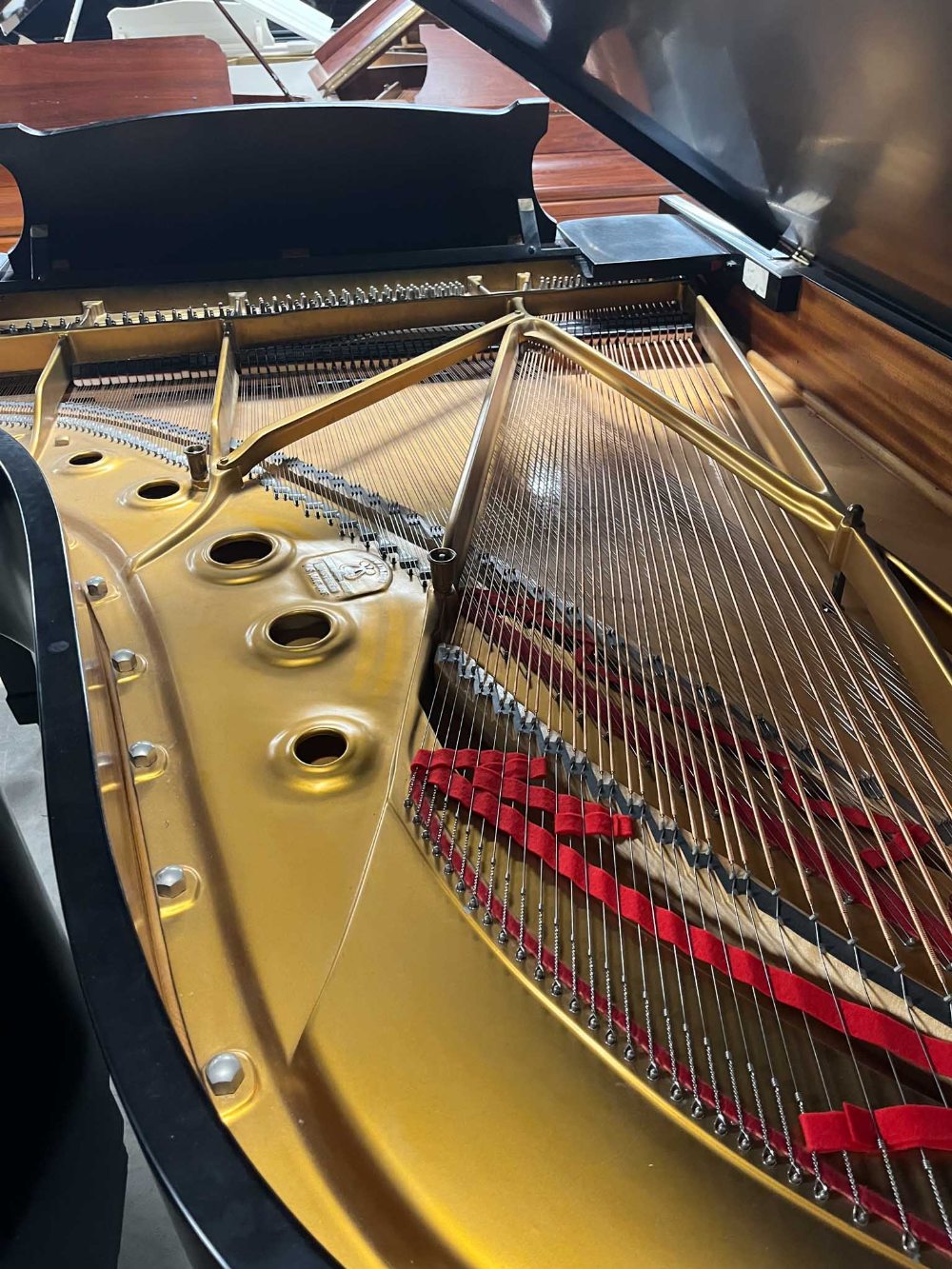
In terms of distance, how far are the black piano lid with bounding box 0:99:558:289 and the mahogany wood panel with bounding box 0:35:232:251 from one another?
127cm

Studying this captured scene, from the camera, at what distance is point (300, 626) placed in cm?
158

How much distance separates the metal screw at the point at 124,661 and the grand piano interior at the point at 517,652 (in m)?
0.01

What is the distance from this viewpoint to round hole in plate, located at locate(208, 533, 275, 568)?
1.80 meters

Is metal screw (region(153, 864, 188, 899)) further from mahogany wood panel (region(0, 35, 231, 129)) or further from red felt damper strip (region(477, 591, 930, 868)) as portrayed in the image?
mahogany wood panel (region(0, 35, 231, 129))

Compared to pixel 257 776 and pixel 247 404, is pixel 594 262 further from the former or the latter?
pixel 257 776

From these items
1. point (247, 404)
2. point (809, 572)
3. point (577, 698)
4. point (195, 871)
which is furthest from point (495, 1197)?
point (247, 404)

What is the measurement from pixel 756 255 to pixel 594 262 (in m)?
0.49

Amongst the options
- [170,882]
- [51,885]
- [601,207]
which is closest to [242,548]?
[170,882]

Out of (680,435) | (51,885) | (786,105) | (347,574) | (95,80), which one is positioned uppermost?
(786,105)

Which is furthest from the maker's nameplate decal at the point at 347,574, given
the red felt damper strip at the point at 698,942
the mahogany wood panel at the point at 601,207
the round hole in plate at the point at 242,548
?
the mahogany wood panel at the point at 601,207

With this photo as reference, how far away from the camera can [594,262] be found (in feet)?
9.11

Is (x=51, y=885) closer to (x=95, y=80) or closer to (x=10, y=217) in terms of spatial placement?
(x=10, y=217)

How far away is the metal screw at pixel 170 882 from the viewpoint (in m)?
1.04

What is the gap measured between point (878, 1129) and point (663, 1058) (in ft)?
0.63
